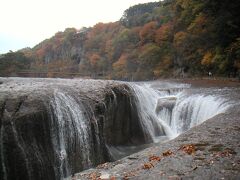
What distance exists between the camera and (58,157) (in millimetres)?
13812

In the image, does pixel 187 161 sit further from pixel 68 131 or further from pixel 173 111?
pixel 173 111

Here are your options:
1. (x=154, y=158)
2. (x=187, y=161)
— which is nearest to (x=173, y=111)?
(x=154, y=158)

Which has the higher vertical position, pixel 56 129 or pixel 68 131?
pixel 56 129

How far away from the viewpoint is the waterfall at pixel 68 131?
1402 centimetres

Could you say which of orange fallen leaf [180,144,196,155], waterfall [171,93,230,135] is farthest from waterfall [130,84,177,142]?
orange fallen leaf [180,144,196,155]

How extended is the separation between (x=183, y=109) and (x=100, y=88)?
8.01 meters

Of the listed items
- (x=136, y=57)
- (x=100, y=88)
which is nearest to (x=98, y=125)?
(x=100, y=88)

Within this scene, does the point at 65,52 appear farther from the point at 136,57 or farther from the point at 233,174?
the point at 233,174

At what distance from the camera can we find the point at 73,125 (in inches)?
596

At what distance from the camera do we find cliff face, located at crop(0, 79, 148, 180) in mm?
12492

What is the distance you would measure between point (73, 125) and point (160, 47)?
171 ft

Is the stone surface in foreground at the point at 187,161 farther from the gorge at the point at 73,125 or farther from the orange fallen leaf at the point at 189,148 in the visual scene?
the gorge at the point at 73,125

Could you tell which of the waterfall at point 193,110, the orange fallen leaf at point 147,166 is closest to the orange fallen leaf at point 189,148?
the orange fallen leaf at point 147,166

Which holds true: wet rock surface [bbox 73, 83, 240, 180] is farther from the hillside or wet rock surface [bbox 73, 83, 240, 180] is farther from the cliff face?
the hillside
